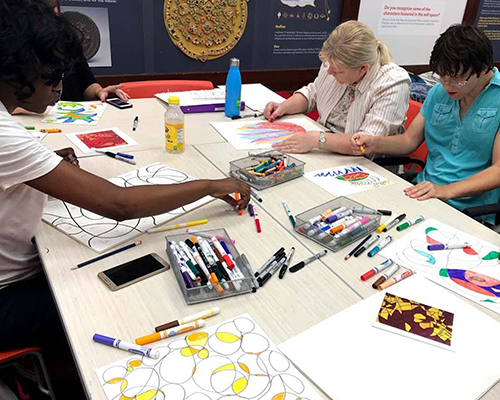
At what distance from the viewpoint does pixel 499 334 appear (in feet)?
3.07

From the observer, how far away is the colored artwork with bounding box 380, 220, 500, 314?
107cm

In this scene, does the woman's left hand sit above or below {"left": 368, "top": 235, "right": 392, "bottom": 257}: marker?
above

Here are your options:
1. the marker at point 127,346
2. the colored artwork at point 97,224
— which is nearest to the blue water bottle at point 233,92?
the colored artwork at point 97,224

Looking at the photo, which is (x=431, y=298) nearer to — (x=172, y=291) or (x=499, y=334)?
(x=499, y=334)

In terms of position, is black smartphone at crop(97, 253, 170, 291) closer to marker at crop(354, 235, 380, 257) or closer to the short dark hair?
marker at crop(354, 235, 380, 257)

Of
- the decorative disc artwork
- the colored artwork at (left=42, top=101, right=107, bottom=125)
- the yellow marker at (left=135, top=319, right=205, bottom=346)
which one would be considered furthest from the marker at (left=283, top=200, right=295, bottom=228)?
the decorative disc artwork

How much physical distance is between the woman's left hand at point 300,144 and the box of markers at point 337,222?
0.49 meters

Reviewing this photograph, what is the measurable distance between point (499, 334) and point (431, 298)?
153mm

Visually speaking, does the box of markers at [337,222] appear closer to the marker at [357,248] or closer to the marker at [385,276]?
the marker at [357,248]

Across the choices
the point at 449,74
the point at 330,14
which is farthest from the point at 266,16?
the point at 449,74

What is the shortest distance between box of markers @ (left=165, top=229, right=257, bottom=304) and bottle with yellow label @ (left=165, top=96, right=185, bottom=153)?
0.65 meters

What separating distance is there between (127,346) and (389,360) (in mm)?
511

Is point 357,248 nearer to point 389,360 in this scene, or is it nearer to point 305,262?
point 305,262

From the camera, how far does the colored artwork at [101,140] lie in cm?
175
